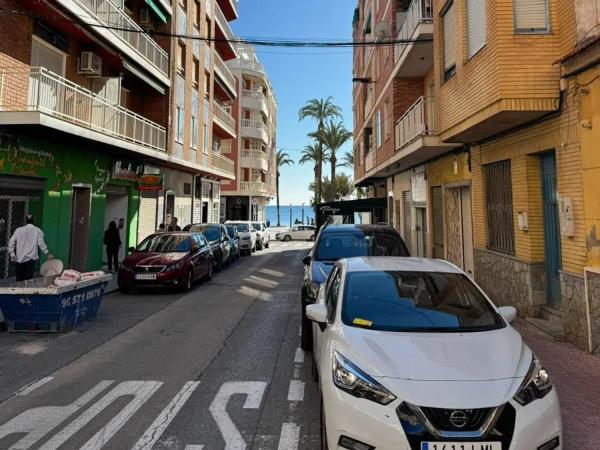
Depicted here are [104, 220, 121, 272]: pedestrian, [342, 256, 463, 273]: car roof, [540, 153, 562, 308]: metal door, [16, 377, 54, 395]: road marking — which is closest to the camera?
[342, 256, 463, 273]: car roof

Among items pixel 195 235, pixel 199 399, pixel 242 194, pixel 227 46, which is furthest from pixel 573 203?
pixel 242 194

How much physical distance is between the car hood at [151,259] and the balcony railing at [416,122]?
7.61 metres

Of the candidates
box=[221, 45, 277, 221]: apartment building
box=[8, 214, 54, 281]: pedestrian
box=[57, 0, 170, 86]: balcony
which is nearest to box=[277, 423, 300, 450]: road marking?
box=[8, 214, 54, 281]: pedestrian

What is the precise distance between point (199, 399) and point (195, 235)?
30.1 ft

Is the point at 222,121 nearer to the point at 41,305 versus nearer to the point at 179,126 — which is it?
the point at 179,126

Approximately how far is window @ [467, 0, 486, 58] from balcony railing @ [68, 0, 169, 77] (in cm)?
961

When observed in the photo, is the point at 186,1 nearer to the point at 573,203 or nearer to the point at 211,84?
the point at 211,84

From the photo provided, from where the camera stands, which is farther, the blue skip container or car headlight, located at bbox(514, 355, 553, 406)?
the blue skip container

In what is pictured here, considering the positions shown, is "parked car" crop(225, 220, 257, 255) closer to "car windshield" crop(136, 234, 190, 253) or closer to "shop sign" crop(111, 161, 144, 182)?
"shop sign" crop(111, 161, 144, 182)

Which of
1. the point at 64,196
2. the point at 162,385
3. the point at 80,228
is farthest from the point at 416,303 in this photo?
the point at 80,228

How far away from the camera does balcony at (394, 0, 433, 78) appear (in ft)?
37.9

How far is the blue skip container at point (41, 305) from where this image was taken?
6.52 m

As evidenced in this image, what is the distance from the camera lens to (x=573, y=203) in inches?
246

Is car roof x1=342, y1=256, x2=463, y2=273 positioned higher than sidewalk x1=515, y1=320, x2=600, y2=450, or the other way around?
car roof x1=342, y1=256, x2=463, y2=273
